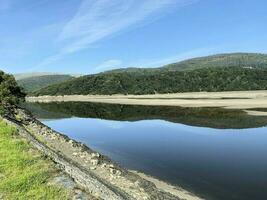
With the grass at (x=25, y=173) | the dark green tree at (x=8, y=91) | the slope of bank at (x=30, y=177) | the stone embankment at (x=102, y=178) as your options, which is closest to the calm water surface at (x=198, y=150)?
the stone embankment at (x=102, y=178)

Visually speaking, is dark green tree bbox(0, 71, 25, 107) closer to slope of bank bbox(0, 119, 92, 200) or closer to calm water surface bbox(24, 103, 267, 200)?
calm water surface bbox(24, 103, 267, 200)

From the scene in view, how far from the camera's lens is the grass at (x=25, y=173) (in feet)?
61.0

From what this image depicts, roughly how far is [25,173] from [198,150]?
86.8 ft

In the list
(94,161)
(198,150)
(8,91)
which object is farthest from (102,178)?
(8,91)

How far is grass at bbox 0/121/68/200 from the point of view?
61.0 ft

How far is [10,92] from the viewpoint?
80.2 metres

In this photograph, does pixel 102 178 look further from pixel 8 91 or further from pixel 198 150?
pixel 8 91

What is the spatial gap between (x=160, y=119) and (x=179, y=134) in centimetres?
2472

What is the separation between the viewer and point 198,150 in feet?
147

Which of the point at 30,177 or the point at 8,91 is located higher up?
the point at 8,91

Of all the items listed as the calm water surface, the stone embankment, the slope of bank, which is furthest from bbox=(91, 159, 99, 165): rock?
the slope of bank

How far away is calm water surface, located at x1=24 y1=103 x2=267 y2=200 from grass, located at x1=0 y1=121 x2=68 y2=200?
10861mm

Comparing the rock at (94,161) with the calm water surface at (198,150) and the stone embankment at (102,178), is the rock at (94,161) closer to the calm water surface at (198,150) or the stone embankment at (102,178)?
the stone embankment at (102,178)

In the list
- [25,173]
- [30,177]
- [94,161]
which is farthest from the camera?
[94,161]
